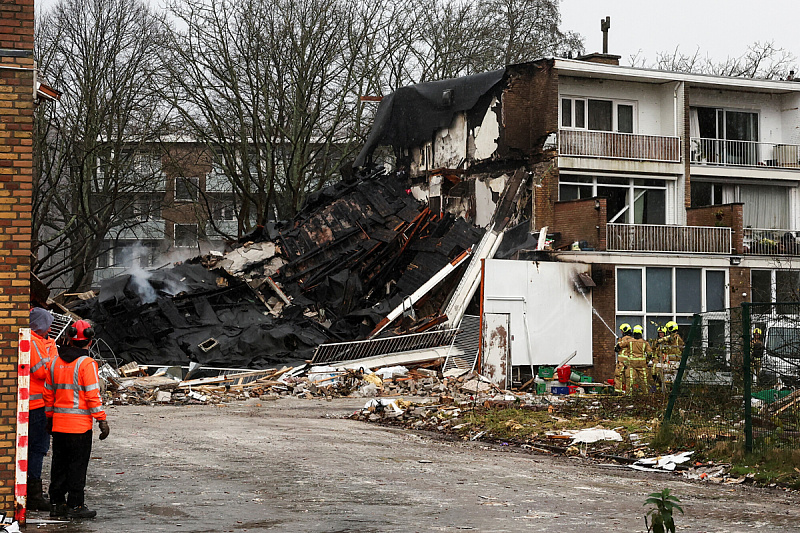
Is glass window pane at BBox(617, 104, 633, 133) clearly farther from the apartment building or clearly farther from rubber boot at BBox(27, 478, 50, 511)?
rubber boot at BBox(27, 478, 50, 511)

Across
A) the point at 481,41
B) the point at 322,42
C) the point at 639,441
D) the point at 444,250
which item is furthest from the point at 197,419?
the point at 481,41

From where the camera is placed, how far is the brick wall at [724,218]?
30484 mm

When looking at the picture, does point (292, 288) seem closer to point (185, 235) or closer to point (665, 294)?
point (665, 294)

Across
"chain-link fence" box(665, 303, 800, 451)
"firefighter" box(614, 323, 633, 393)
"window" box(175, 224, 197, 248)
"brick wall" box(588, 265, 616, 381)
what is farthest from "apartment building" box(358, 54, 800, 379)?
"window" box(175, 224, 197, 248)

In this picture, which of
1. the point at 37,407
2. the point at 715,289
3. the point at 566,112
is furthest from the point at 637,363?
the point at 37,407

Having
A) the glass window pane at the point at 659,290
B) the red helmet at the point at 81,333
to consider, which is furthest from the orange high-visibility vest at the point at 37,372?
the glass window pane at the point at 659,290

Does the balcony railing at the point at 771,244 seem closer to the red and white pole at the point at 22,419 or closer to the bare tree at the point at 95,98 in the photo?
the bare tree at the point at 95,98

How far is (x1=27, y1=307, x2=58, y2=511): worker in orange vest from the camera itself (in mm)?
8812

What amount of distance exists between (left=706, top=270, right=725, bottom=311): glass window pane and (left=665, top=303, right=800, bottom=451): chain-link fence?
56.4 ft

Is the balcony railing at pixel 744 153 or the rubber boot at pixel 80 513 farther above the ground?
the balcony railing at pixel 744 153

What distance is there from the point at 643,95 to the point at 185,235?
3066cm

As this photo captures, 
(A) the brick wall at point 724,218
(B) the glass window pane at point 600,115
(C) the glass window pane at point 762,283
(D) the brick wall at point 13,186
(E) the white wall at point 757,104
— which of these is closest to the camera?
(D) the brick wall at point 13,186

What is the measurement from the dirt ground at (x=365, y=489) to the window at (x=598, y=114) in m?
18.5

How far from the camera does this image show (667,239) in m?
29.8
